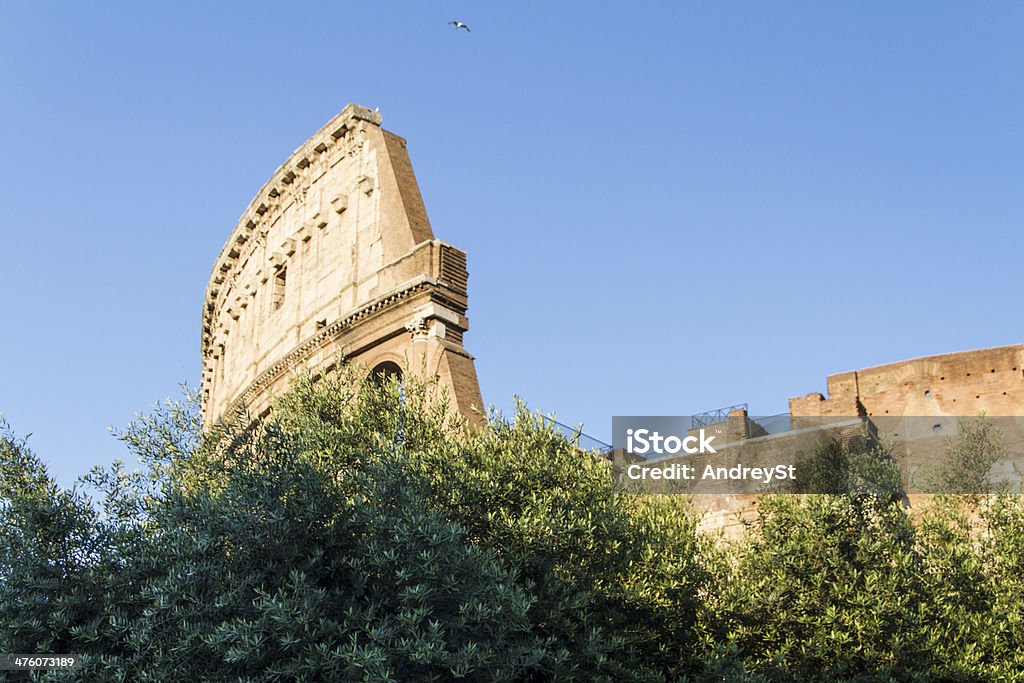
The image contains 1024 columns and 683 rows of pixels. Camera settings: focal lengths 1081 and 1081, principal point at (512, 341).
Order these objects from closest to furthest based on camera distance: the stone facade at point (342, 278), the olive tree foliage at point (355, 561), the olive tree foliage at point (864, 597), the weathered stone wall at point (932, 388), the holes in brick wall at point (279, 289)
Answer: the olive tree foliage at point (355, 561) → the olive tree foliage at point (864, 597) → the stone facade at point (342, 278) → the holes in brick wall at point (279, 289) → the weathered stone wall at point (932, 388)

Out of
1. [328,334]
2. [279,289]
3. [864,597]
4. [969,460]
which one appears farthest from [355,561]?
[969,460]

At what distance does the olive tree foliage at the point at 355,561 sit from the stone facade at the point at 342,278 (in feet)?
12.7

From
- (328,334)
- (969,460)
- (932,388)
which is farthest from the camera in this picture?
(932,388)

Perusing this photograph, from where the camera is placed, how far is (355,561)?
10195mm

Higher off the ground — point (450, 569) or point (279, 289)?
point (279, 289)

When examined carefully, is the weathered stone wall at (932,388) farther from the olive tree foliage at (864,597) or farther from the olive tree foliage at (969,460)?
the olive tree foliage at (864,597)

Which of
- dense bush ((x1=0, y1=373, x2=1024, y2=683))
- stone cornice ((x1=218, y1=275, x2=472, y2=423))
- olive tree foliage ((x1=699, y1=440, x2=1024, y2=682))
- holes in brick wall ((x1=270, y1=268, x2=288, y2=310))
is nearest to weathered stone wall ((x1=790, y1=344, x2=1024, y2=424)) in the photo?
holes in brick wall ((x1=270, y1=268, x2=288, y2=310))

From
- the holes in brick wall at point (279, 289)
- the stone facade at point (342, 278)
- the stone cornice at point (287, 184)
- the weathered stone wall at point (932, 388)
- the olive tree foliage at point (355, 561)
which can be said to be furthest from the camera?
the weathered stone wall at point (932, 388)

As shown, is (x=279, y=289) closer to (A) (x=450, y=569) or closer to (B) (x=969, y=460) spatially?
Answer: (B) (x=969, y=460)

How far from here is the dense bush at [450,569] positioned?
974 centimetres

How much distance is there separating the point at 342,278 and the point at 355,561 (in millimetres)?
13267

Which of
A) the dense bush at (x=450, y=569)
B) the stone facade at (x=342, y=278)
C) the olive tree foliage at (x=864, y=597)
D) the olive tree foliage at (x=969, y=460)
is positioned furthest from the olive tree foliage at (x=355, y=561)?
the olive tree foliage at (x=969, y=460)

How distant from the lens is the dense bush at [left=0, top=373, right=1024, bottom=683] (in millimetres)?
9742

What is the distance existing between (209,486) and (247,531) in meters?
2.47
